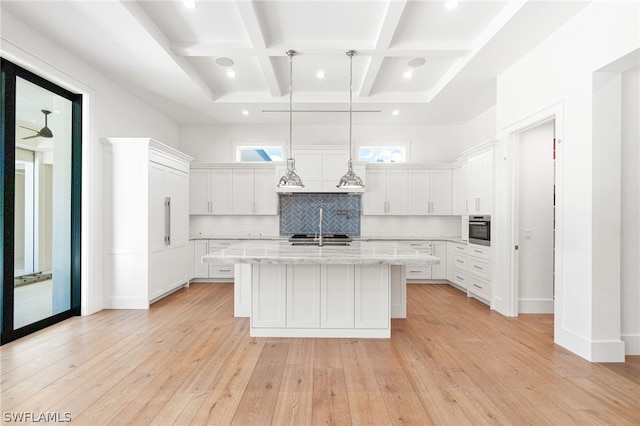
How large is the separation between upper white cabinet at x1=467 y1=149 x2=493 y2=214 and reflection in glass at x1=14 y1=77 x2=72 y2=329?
546cm

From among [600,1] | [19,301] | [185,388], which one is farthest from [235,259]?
[600,1]

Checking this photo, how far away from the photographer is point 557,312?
3.08 meters

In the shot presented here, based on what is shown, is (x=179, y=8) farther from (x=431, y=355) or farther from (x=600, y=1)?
(x=431, y=355)

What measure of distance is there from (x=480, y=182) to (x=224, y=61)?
155 inches

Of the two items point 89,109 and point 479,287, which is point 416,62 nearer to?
point 479,287

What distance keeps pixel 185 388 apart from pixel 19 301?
2.30 meters

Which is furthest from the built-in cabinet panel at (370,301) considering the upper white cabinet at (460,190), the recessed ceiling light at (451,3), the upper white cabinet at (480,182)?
the upper white cabinet at (460,190)

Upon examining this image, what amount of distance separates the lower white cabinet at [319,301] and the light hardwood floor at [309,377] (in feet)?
0.46

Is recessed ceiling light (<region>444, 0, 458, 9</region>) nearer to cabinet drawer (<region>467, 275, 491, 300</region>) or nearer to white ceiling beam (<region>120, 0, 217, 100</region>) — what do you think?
white ceiling beam (<region>120, 0, 217, 100</region>)

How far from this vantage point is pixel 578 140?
9.29 feet

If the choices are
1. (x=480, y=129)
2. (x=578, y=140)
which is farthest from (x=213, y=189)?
(x=578, y=140)

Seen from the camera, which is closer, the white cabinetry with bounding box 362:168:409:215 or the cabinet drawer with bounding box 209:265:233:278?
the cabinet drawer with bounding box 209:265:233:278

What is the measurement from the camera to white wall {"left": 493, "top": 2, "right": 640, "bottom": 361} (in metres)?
2.57

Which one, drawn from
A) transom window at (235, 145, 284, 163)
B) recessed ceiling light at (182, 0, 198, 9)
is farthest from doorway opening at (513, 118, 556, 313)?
transom window at (235, 145, 284, 163)
